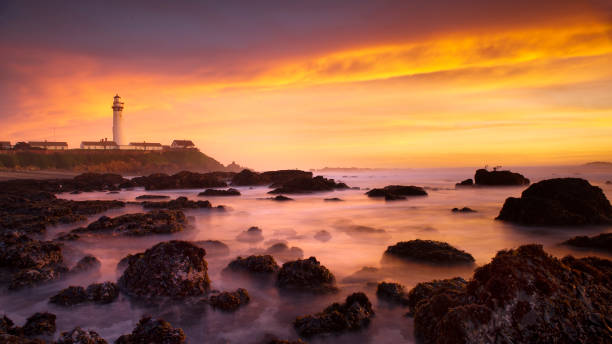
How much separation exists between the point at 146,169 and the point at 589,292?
7185 cm

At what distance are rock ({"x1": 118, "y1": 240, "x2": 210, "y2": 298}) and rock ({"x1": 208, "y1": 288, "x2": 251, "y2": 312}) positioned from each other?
0.48 m

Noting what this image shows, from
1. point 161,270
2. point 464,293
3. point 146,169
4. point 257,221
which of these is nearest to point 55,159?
point 146,169

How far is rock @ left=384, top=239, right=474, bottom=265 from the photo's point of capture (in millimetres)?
7023

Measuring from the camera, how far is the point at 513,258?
307 cm

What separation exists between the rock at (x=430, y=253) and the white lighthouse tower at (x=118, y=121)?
84962 millimetres

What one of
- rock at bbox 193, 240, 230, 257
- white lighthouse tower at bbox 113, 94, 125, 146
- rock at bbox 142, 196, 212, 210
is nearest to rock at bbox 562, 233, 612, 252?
rock at bbox 193, 240, 230, 257

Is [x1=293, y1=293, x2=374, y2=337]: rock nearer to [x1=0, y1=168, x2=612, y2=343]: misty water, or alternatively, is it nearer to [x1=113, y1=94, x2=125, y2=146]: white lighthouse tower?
[x1=0, y1=168, x2=612, y2=343]: misty water

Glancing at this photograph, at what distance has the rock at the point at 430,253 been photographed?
277 inches

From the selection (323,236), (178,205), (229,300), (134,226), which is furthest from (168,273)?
(178,205)

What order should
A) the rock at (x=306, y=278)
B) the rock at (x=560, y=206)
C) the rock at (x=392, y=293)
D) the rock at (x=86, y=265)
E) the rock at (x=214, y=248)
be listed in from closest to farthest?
the rock at (x=392, y=293)
the rock at (x=306, y=278)
the rock at (x=86, y=265)
the rock at (x=214, y=248)
the rock at (x=560, y=206)

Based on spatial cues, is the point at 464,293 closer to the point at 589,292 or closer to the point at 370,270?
the point at 589,292

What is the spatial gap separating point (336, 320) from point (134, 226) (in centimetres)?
822

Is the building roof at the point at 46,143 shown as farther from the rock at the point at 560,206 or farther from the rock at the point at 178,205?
the rock at the point at 560,206

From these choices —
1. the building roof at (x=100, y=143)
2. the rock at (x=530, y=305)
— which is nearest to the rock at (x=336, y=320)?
the rock at (x=530, y=305)
